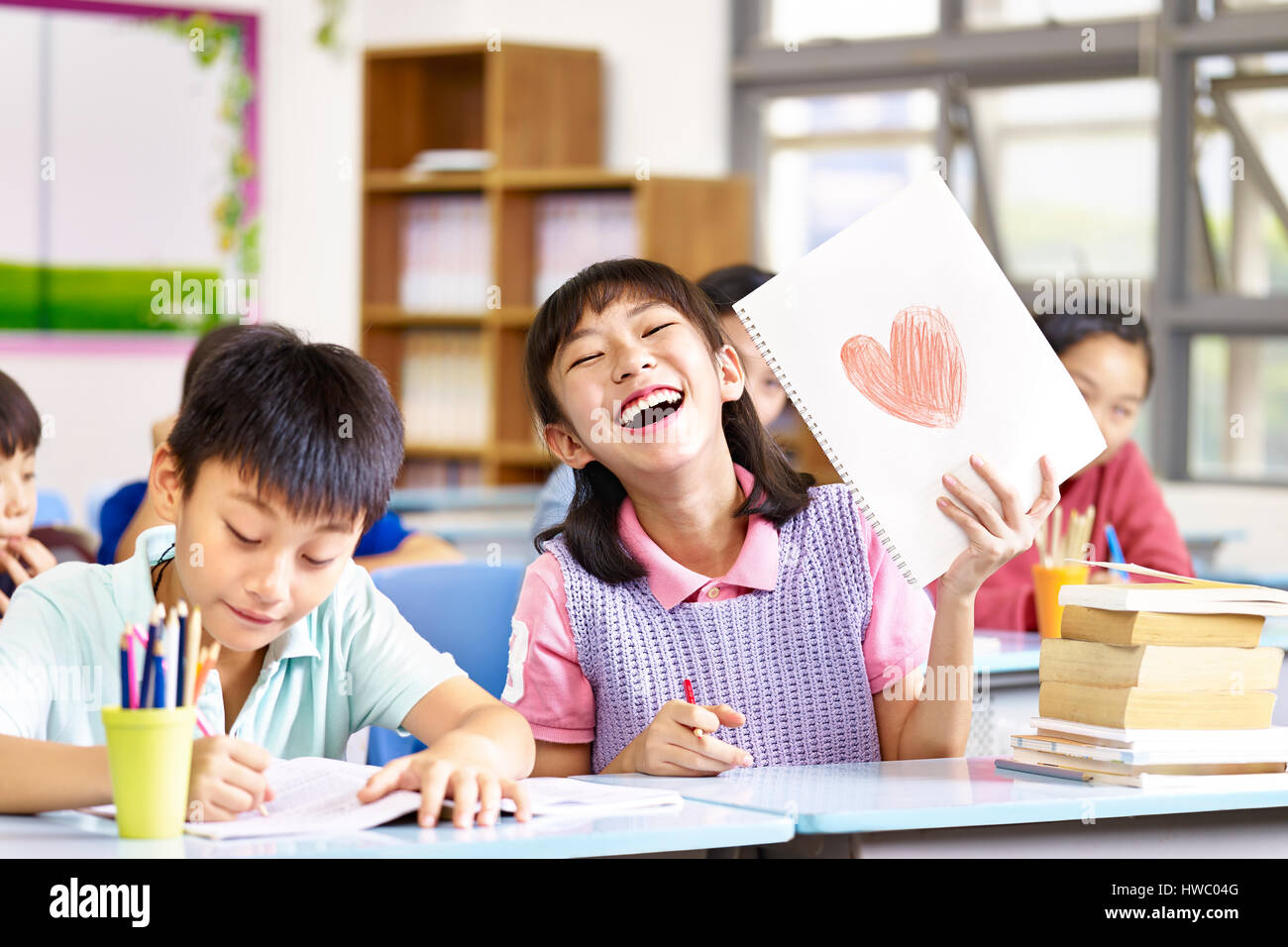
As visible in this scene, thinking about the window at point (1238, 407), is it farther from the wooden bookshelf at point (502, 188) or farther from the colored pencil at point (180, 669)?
the colored pencil at point (180, 669)

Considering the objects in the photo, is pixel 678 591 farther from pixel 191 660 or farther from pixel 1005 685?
pixel 1005 685

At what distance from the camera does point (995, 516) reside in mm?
1529

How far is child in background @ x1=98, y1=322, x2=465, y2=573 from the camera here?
2518 millimetres

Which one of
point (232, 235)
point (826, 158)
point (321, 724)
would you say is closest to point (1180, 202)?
point (826, 158)

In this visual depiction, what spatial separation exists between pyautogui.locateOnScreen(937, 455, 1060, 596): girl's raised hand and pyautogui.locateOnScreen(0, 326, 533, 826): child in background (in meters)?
0.45

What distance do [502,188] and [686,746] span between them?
4136 millimetres

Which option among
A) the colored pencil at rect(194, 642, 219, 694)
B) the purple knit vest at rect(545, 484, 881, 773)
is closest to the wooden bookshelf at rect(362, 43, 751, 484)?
the purple knit vest at rect(545, 484, 881, 773)

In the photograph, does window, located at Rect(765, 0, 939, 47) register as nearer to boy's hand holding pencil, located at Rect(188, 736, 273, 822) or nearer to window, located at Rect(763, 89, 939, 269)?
window, located at Rect(763, 89, 939, 269)

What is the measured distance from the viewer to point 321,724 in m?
1.65

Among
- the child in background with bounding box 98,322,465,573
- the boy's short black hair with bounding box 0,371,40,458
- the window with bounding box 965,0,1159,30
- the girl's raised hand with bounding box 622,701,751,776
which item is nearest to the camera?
the girl's raised hand with bounding box 622,701,751,776

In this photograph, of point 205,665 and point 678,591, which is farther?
point 678,591

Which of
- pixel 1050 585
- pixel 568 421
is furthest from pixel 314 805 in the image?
pixel 1050 585
